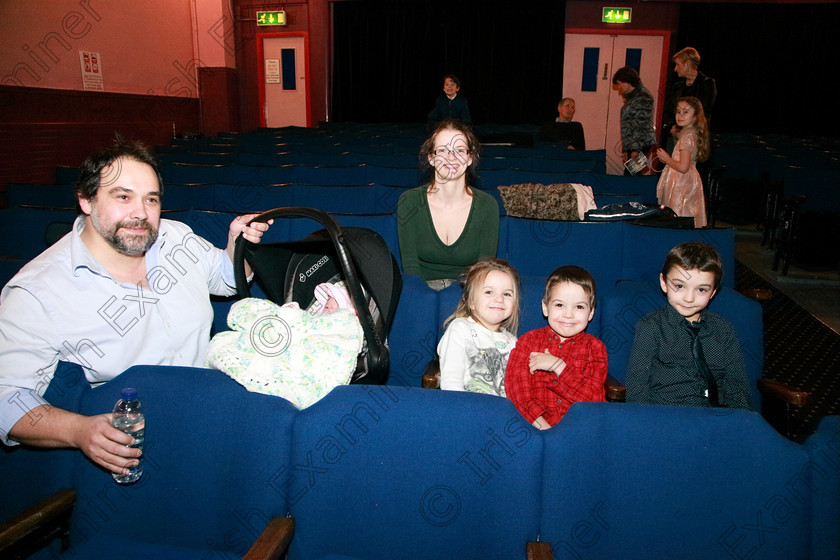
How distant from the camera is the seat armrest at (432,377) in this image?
165 centimetres

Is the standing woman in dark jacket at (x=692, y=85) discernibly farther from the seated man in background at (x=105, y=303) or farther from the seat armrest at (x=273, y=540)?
the seat armrest at (x=273, y=540)

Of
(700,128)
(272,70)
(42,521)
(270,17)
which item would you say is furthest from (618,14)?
(42,521)

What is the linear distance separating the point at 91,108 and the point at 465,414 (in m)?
7.43

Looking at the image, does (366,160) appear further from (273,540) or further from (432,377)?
(273,540)

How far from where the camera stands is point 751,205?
20.8 feet

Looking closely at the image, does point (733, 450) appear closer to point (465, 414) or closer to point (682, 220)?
point (465, 414)

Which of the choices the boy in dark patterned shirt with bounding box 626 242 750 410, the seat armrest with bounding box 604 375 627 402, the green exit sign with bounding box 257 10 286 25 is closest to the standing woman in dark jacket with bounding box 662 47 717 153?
the boy in dark patterned shirt with bounding box 626 242 750 410

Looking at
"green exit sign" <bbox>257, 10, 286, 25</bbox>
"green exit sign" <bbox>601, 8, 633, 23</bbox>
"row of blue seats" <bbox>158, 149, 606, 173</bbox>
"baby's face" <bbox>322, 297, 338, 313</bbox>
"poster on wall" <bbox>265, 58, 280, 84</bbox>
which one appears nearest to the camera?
"baby's face" <bbox>322, 297, 338, 313</bbox>

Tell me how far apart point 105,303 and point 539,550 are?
1255mm

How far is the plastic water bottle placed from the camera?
1.18m

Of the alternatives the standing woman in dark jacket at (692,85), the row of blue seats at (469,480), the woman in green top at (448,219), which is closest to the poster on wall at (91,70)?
the woman in green top at (448,219)

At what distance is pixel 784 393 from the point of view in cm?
155

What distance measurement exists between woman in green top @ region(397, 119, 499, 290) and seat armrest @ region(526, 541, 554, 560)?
1416mm

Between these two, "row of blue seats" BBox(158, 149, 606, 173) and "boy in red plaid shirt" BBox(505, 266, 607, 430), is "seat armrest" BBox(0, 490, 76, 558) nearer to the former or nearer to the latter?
"boy in red plaid shirt" BBox(505, 266, 607, 430)
